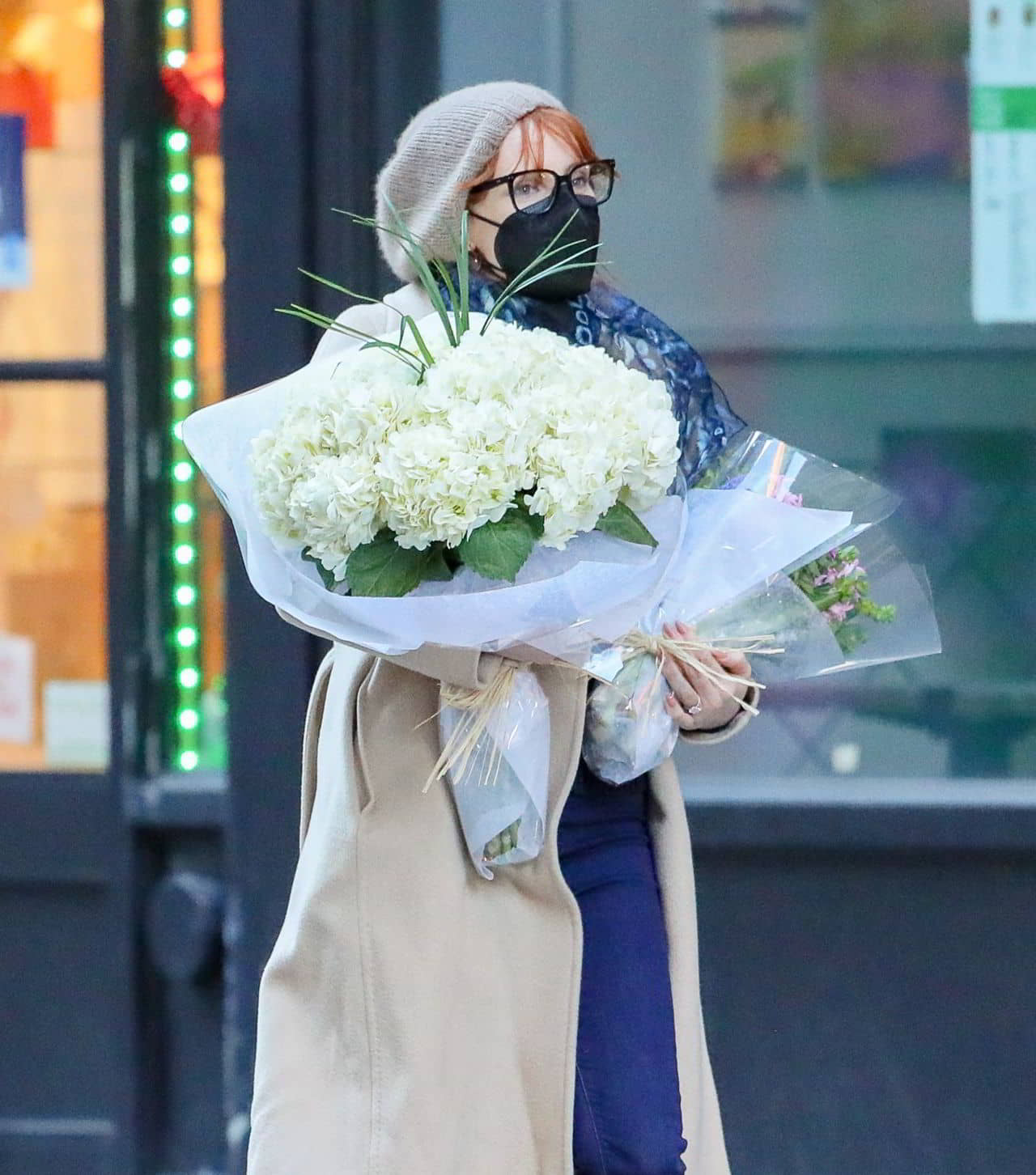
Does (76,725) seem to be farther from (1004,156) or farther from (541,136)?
(1004,156)

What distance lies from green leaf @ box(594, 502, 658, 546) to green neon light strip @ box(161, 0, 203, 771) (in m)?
1.87

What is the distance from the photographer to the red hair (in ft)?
7.91

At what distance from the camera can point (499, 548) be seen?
1916 millimetres

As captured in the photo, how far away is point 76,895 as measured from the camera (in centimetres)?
377

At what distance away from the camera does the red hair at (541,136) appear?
2410 mm

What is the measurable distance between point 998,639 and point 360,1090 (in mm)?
2028

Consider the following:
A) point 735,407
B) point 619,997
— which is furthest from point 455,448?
point 735,407

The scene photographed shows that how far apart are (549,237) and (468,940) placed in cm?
96

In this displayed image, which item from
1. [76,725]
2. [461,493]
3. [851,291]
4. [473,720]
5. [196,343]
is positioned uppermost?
[851,291]

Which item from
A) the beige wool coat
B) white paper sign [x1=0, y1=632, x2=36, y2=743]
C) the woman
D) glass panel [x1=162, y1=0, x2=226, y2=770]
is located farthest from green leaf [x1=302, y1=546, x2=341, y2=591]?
white paper sign [x1=0, y1=632, x2=36, y2=743]

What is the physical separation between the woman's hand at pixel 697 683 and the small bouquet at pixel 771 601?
0.01m

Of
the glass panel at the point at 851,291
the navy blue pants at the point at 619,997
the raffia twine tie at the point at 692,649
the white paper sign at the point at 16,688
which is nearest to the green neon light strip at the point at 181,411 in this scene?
the white paper sign at the point at 16,688

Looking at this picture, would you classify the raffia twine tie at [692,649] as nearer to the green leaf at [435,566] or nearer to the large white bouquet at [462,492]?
the large white bouquet at [462,492]

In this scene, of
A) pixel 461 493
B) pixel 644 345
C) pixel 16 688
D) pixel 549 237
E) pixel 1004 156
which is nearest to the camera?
pixel 461 493
